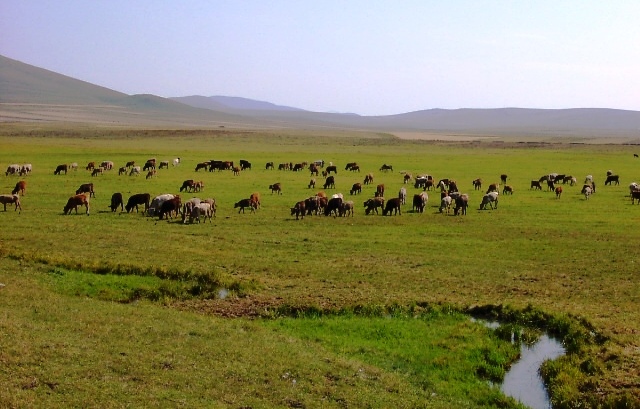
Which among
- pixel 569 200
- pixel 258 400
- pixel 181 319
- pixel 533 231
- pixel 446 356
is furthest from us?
pixel 569 200

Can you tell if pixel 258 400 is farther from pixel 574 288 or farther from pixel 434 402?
pixel 574 288

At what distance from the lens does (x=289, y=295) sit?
51.0ft

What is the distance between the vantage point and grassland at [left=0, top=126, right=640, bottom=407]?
10.1m

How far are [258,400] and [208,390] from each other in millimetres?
815

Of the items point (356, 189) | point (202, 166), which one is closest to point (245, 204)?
point (356, 189)

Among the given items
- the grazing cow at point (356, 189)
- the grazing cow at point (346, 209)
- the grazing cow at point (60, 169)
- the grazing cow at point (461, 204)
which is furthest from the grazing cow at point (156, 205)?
the grazing cow at point (60, 169)

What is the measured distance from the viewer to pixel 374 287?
16.4 metres

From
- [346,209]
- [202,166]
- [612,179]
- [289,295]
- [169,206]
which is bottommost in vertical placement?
[289,295]

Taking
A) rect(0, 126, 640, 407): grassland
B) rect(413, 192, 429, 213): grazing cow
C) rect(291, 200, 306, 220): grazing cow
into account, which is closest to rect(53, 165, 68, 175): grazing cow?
rect(0, 126, 640, 407): grassland

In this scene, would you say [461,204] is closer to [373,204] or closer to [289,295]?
[373,204]

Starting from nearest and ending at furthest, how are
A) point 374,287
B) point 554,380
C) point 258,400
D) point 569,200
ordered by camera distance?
point 258,400 → point 554,380 → point 374,287 → point 569,200

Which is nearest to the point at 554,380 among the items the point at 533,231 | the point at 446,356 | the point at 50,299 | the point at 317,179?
the point at 446,356

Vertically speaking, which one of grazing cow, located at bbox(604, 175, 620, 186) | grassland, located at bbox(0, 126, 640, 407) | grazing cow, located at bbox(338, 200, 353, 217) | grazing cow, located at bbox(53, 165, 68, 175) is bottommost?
grassland, located at bbox(0, 126, 640, 407)

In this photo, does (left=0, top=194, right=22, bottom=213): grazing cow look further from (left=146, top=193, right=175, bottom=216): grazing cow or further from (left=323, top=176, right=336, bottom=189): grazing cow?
(left=323, top=176, right=336, bottom=189): grazing cow
